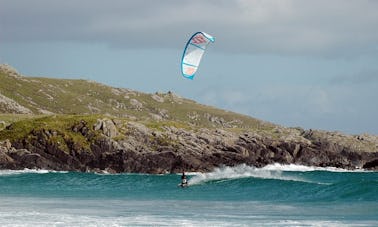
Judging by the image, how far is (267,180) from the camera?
68562 millimetres

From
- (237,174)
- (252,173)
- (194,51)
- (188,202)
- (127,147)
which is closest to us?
(194,51)

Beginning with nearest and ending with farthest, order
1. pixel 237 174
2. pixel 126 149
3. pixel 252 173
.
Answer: pixel 252 173, pixel 237 174, pixel 126 149

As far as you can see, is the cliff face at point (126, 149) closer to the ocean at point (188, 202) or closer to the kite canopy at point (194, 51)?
the ocean at point (188, 202)

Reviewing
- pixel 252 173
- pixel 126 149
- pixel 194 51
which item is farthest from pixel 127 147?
pixel 194 51

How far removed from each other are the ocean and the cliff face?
69.0 ft

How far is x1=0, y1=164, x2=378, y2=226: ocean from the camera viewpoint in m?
34.6

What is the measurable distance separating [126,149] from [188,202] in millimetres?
52059

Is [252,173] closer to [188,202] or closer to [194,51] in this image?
[188,202]

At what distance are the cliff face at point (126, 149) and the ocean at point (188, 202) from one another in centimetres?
2103

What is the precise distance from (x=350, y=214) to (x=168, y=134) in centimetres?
7134

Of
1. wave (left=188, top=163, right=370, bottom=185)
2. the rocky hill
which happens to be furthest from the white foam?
the rocky hill

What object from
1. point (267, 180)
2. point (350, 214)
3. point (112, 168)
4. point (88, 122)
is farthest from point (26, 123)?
point (350, 214)

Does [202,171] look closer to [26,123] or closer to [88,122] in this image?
[88,122]

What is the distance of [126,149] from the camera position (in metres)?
99.1
